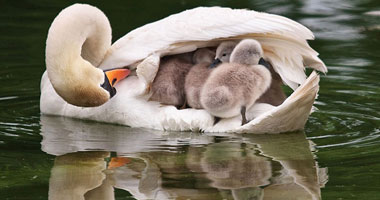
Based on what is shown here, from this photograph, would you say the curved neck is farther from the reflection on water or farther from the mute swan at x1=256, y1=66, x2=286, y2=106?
the mute swan at x1=256, y1=66, x2=286, y2=106

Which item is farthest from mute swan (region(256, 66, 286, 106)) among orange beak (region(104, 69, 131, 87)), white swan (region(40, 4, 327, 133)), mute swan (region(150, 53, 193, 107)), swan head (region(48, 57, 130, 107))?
swan head (region(48, 57, 130, 107))

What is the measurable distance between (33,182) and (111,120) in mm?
1886

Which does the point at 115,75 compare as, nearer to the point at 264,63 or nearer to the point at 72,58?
the point at 72,58

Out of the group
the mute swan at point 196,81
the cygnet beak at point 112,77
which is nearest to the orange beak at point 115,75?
the cygnet beak at point 112,77

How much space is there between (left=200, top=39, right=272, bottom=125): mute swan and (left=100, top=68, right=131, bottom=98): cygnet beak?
2.41 ft

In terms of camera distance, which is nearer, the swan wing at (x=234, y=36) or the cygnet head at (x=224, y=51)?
the swan wing at (x=234, y=36)

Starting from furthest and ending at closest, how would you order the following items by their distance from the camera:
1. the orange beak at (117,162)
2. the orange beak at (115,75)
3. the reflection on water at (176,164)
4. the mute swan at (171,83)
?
the orange beak at (115,75)
the mute swan at (171,83)
the orange beak at (117,162)
the reflection on water at (176,164)

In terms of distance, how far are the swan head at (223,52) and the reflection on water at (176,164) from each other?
544 mm

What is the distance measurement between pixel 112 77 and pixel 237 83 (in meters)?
1.04

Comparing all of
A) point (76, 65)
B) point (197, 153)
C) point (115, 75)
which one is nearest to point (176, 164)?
point (197, 153)

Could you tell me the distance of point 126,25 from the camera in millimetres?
12062

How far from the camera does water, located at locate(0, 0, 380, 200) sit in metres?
5.82

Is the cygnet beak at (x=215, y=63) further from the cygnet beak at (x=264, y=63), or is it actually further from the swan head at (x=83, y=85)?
the swan head at (x=83, y=85)

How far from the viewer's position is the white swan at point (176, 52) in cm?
725
